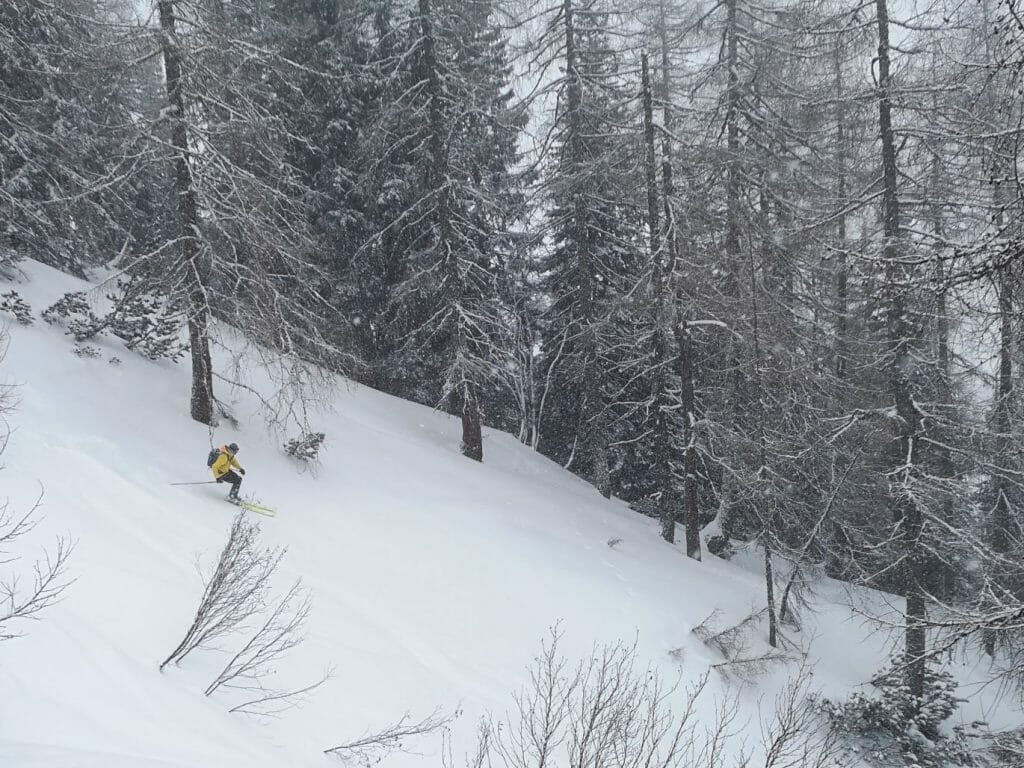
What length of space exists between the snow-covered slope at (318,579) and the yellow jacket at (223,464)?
0.48 metres

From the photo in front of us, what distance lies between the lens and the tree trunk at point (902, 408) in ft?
31.0

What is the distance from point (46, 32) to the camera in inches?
588

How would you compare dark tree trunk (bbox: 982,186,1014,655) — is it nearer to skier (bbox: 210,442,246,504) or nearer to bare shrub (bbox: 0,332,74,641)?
bare shrub (bbox: 0,332,74,641)

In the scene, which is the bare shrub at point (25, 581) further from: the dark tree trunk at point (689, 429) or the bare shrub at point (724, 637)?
the dark tree trunk at point (689, 429)

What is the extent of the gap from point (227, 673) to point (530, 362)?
798 inches

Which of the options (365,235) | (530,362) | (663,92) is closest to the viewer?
(663,92)

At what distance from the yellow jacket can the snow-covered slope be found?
475mm

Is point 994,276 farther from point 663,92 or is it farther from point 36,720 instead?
point 663,92

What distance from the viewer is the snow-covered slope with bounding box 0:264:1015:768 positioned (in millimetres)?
5203

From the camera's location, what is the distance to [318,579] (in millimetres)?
9195

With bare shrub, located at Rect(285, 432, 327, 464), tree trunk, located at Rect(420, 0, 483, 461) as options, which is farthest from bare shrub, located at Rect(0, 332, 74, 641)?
tree trunk, located at Rect(420, 0, 483, 461)

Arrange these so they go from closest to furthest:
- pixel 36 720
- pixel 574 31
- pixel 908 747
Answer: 1. pixel 36 720
2. pixel 908 747
3. pixel 574 31

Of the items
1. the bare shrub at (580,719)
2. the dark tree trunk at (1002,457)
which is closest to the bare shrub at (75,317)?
the bare shrub at (580,719)

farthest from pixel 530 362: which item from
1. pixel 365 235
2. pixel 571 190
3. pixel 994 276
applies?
pixel 994 276
